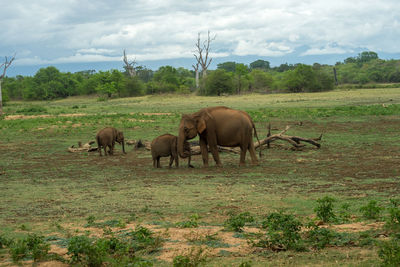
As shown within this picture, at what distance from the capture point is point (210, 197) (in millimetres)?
11461

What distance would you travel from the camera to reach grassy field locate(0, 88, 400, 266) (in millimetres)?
7219

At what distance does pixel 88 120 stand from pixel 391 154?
21.2 metres

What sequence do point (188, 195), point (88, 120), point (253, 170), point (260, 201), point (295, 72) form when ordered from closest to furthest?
point (260, 201)
point (188, 195)
point (253, 170)
point (88, 120)
point (295, 72)

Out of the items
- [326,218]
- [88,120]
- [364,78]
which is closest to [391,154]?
[326,218]

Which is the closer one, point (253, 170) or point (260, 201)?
point (260, 201)

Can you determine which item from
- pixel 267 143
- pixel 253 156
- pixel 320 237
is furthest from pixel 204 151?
pixel 320 237

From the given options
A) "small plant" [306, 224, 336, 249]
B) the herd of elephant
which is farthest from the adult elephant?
"small plant" [306, 224, 336, 249]

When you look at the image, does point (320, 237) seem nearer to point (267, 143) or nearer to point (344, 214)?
point (344, 214)

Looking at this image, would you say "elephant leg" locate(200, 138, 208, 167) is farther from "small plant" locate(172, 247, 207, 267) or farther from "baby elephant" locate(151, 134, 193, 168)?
"small plant" locate(172, 247, 207, 267)

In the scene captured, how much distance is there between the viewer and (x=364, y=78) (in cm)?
7738

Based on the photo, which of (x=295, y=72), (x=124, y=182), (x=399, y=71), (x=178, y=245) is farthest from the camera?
(x=399, y=71)

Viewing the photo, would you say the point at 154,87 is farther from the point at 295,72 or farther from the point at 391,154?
the point at 391,154

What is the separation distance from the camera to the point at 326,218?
847 cm

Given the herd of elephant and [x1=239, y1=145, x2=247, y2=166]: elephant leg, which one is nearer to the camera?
the herd of elephant
